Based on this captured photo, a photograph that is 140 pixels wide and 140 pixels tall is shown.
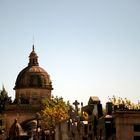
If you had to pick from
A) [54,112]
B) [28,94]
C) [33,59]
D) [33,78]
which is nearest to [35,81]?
[33,78]

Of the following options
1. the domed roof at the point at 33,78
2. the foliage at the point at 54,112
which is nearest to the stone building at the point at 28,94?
the domed roof at the point at 33,78

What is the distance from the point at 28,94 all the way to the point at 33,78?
3.24m

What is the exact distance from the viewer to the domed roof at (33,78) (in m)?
87.0

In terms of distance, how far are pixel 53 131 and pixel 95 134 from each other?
69.3 ft

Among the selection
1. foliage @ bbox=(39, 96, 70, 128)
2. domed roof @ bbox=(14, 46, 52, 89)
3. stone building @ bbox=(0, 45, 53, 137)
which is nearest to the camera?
foliage @ bbox=(39, 96, 70, 128)

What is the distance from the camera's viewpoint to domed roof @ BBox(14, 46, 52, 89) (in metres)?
87.0

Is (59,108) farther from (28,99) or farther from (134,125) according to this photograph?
(134,125)

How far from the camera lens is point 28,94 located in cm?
8656

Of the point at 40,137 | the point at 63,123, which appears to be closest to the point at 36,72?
the point at 40,137

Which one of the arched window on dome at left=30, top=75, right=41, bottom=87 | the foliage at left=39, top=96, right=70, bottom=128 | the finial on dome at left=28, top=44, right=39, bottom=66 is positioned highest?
the finial on dome at left=28, top=44, right=39, bottom=66

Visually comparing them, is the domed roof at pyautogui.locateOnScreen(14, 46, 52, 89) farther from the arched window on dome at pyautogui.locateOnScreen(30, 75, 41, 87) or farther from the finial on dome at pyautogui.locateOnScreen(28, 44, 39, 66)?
the finial on dome at pyautogui.locateOnScreen(28, 44, 39, 66)

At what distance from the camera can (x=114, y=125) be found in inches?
922

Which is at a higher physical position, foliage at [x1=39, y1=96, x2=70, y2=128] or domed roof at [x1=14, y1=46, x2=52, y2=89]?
domed roof at [x1=14, y1=46, x2=52, y2=89]

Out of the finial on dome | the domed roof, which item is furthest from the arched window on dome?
the finial on dome
